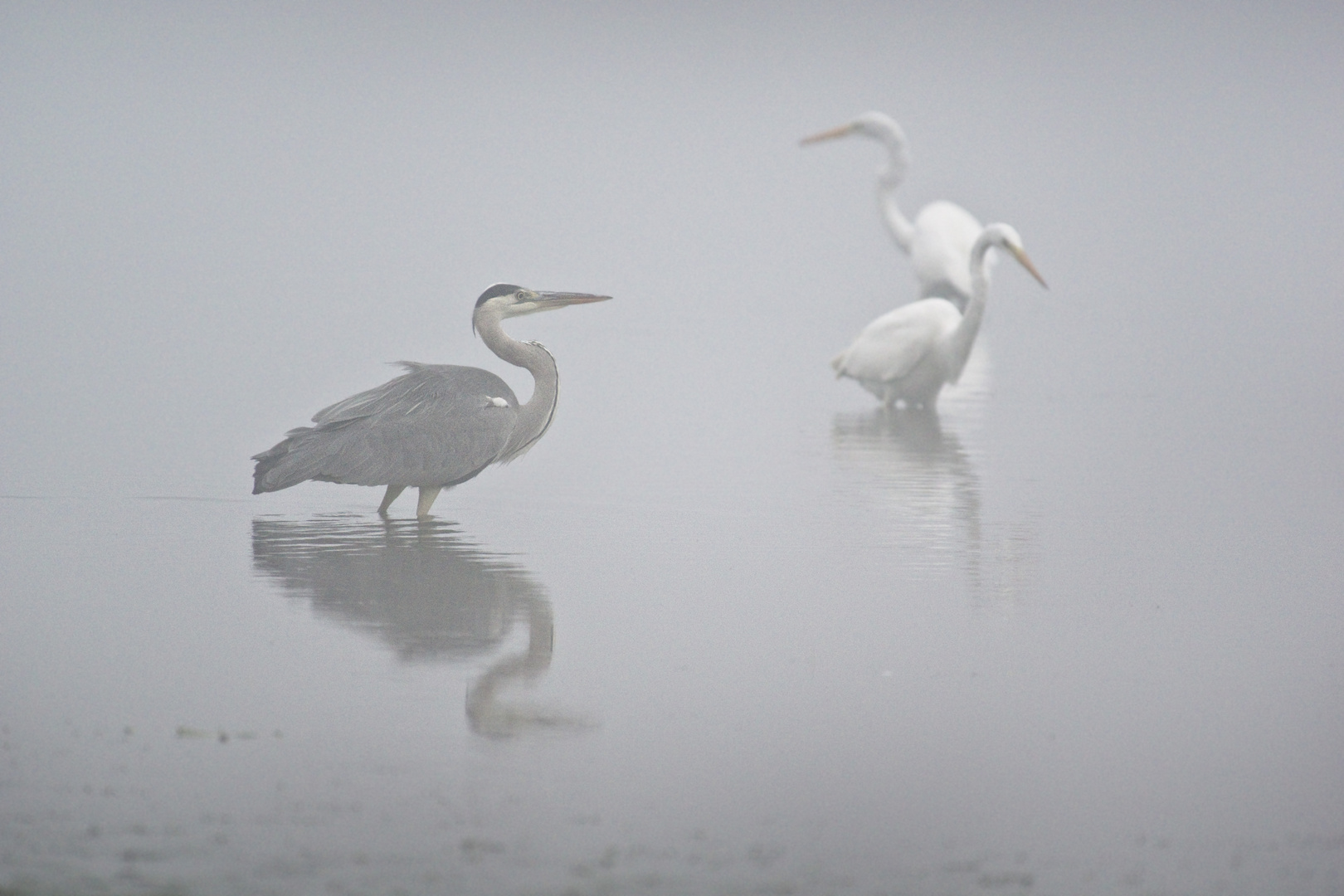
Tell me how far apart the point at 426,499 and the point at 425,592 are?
1.58 m

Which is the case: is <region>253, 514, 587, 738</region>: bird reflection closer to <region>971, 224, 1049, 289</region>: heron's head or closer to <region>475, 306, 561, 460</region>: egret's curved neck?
<region>475, 306, 561, 460</region>: egret's curved neck

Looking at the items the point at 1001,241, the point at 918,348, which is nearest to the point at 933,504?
the point at 918,348

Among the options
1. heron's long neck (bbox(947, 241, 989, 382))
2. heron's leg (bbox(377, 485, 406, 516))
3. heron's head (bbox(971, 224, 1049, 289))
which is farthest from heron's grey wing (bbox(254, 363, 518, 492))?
heron's head (bbox(971, 224, 1049, 289))

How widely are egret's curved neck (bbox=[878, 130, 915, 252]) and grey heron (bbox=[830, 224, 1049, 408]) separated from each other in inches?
320

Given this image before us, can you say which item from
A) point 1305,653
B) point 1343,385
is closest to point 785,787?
point 1305,653

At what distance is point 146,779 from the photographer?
3529mm

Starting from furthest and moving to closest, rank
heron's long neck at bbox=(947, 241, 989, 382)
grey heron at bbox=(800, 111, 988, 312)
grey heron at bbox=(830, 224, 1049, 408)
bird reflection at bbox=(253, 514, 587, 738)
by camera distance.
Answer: grey heron at bbox=(800, 111, 988, 312)
grey heron at bbox=(830, 224, 1049, 408)
heron's long neck at bbox=(947, 241, 989, 382)
bird reflection at bbox=(253, 514, 587, 738)

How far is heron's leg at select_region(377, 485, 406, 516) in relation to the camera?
7066 mm

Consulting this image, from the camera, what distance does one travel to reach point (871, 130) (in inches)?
850

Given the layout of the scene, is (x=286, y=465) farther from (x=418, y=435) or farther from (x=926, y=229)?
(x=926, y=229)

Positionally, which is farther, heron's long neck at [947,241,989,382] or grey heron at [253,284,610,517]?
heron's long neck at [947,241,989,382]

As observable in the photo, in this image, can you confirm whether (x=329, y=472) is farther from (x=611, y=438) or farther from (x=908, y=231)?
(x=908, y=231)

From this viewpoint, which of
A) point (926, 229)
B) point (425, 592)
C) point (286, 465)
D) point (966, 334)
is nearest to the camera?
point (425, 592)

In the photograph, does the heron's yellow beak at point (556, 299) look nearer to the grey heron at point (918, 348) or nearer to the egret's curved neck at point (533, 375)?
the egret's curved neck at point (533, 375)
